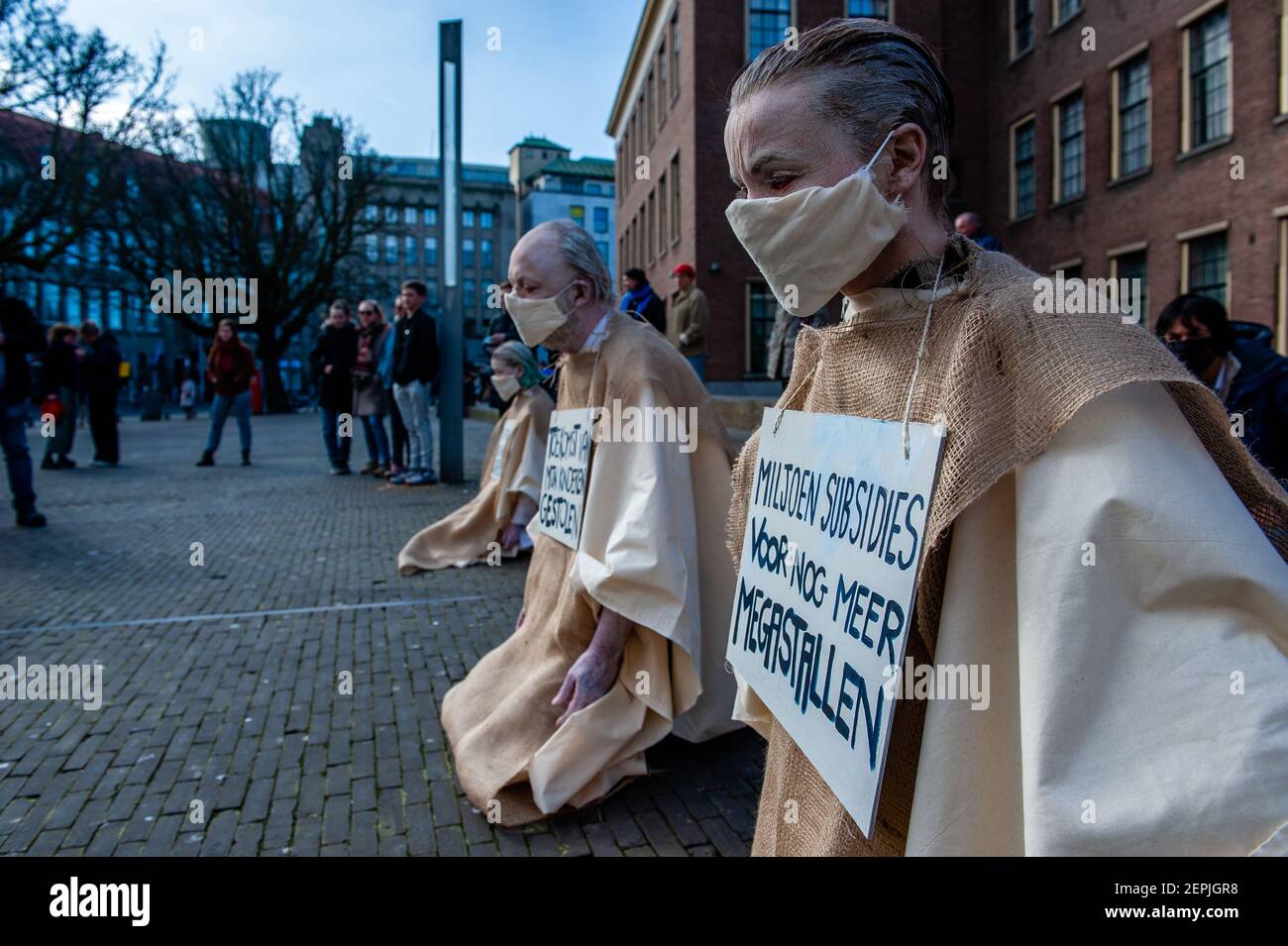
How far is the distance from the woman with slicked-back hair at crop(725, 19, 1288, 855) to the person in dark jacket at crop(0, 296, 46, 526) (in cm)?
806

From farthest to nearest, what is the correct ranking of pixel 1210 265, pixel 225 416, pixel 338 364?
pixel 1210 265 → pixel 225 416 → pixel 338 364

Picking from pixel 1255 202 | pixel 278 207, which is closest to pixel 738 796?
pixel 1255 202

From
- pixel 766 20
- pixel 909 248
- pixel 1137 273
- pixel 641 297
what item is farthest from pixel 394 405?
pixel 766 20

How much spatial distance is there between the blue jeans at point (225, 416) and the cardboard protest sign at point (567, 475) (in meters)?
11.4

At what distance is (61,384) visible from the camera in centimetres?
1288

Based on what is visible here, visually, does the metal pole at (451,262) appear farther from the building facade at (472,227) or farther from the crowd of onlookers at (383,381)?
the building facade at (472,227)

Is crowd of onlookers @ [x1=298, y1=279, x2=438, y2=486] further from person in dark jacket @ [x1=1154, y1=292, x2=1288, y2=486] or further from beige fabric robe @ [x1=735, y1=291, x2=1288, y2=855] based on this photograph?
beige fabric robe @ [x1=735, y1=291, x2=1288, y2=855]

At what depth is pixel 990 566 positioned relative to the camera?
1170 millimetres

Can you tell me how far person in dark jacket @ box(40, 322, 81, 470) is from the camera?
12.6 meters

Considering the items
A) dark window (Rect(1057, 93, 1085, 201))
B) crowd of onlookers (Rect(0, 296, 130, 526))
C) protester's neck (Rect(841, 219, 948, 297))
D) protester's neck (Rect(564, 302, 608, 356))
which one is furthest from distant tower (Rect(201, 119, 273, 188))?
protester's neck (Rect(841, 219, 948, 297))

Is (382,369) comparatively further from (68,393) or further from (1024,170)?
(1024,170)

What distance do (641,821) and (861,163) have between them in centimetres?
215

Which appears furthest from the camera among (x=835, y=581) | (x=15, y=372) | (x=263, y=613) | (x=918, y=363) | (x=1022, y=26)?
(x=1022, y=26)

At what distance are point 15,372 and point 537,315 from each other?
661cm
